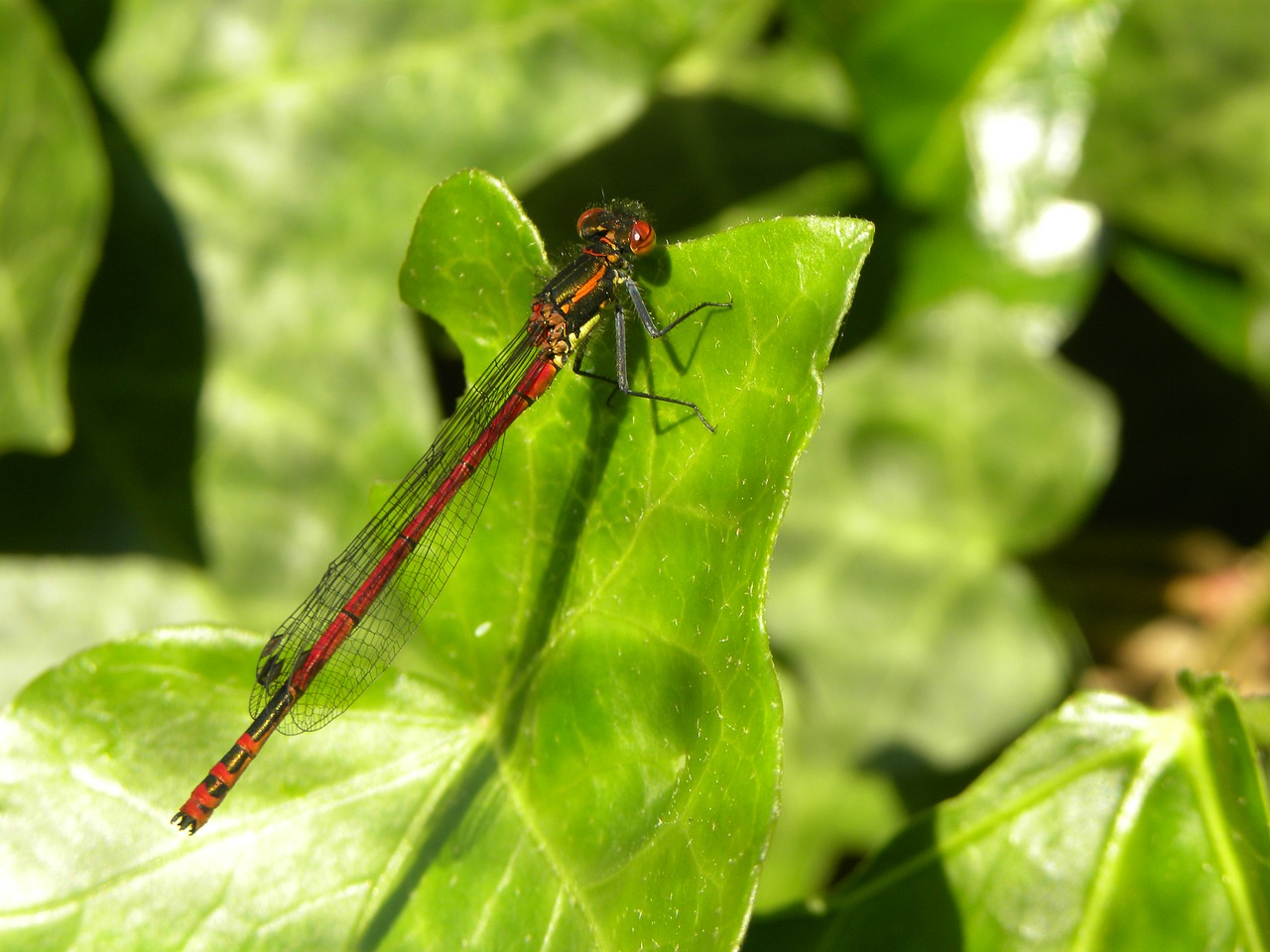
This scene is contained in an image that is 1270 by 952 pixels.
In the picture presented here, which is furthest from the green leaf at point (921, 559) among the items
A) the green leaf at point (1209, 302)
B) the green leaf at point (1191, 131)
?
the green leaf at point (1191, 131)

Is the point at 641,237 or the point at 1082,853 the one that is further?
the point at 641,237

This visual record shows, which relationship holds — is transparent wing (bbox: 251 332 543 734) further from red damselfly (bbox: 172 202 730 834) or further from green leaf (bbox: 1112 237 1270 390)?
green leaf (bbox: 1112 237 1270 390)

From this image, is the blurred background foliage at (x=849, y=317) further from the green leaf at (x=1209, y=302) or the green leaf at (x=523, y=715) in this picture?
the green leaf at (x=523, y=715)

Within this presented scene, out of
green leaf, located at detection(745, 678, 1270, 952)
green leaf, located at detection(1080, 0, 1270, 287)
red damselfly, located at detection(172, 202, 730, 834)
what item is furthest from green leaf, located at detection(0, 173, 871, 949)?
green leaf, located at detection(1080, 0, 1270, 287)

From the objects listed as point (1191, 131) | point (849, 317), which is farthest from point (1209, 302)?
point (849, 317)

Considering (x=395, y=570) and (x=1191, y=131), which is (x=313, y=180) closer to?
(x=395, y=570)

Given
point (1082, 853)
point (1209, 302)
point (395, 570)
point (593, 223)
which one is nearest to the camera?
point (1082, 853)

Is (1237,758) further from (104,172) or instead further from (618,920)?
(104,172)

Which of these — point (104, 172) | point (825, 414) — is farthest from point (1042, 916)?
point (104, 172)
